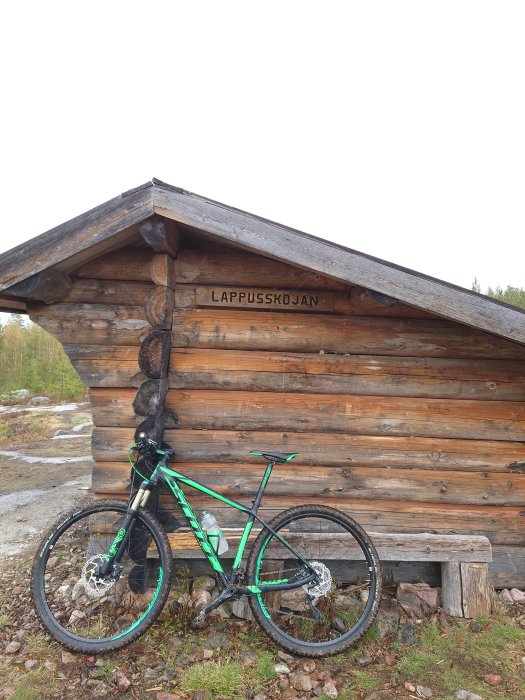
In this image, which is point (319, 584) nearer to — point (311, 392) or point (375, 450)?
point (375, 450)

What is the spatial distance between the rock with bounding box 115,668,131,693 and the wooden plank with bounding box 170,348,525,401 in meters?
2.20

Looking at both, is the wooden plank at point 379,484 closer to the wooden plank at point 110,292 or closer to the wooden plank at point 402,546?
the wooden plank at point 402,546

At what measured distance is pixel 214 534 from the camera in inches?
133

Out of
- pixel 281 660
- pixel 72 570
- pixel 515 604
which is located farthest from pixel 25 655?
pixel 515 604

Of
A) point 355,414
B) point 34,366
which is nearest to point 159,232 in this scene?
point 355,414

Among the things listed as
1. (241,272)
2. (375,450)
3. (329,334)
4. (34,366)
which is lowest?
(375,450)

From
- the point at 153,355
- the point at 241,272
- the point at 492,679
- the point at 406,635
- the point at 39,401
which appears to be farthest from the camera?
the point at 39,401

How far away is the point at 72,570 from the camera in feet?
13.9

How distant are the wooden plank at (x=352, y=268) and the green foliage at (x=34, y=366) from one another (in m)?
21.4

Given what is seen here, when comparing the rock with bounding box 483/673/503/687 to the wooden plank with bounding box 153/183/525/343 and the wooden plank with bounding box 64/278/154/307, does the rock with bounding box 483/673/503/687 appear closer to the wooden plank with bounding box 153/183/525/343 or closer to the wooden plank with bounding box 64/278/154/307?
the wooden plank with bounding box 153/183/525/343

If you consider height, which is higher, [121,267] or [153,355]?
[121,267]

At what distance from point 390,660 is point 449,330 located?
109 inches

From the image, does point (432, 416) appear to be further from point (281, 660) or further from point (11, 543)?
point (11, 543)

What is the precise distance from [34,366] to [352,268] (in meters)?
25.7
